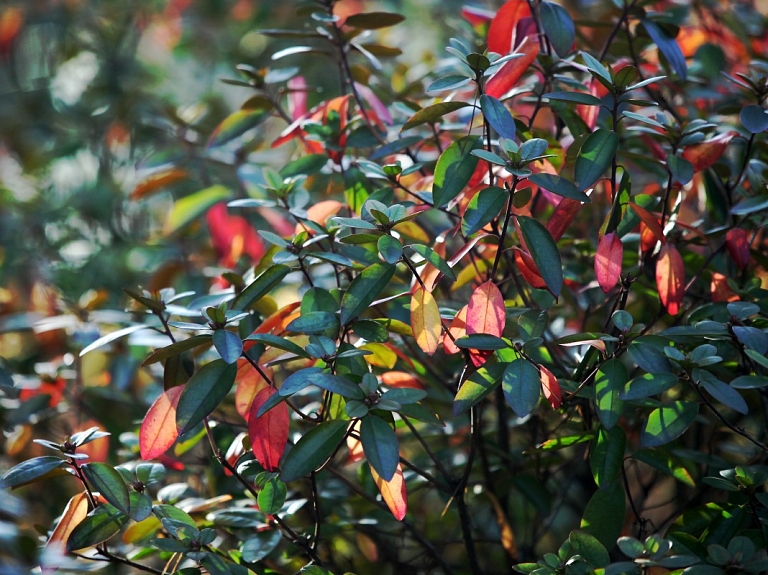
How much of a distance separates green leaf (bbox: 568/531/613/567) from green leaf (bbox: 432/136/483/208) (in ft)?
1.36

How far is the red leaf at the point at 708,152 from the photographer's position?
993 mm

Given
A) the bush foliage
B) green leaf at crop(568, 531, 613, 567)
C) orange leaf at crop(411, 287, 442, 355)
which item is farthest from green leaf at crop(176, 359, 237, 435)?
green leaf at crop(568, 531, 613, 567)

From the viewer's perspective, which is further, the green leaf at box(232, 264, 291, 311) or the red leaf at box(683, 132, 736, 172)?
the red leaf at box(683, 132, 736, 172)

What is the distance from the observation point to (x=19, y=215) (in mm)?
2299

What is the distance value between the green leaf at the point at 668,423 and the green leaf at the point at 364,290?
0.35m

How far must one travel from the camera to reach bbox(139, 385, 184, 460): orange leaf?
2.89 ft

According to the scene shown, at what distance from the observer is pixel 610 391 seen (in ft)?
2.68

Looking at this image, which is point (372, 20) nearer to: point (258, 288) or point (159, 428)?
point (258, 288)

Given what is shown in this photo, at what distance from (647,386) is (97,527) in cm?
65

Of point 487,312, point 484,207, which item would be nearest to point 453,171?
point 484,207

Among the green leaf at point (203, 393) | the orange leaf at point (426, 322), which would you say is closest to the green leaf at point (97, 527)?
the green leaf at point (203, 393)

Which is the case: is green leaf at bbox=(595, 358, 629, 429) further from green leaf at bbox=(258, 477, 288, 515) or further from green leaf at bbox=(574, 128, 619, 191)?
green leaf at bbox=(258, 477, 288, 515)

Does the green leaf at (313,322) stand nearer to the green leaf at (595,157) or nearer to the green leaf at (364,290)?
the green leaf at (364,290)

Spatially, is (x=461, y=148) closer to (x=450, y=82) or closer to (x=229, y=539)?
(x=450, y=82)
